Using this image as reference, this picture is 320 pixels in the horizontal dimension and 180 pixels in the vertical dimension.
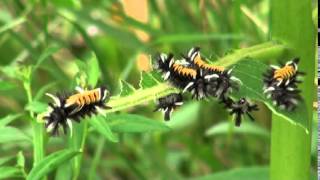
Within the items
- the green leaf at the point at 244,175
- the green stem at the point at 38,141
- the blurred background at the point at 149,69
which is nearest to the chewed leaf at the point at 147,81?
the green stem at the point at 38,141

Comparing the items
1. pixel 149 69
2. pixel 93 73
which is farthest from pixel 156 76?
pixel 149 69

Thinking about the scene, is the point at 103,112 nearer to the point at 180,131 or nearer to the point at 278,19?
the point at 278,19

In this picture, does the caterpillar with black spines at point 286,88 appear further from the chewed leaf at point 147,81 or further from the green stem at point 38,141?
the green stem at point 38,141

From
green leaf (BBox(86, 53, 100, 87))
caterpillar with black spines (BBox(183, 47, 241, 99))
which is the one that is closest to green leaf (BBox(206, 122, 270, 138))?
green leaf (BBox(86, 53, 100, 87))

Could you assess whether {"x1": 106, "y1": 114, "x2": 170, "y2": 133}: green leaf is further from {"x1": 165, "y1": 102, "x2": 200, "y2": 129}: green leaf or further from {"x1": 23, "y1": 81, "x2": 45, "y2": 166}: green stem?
{"x1": 165, "y1": 102, "x2": 200, "y2": 129}: green leaf

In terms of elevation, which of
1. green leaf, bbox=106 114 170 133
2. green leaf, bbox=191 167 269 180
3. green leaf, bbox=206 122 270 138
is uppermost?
green leaf, bbox=106 114 170 133

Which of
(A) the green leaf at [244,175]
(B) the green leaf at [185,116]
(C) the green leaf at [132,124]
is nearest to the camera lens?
(C) the green leaf at [132,124]
